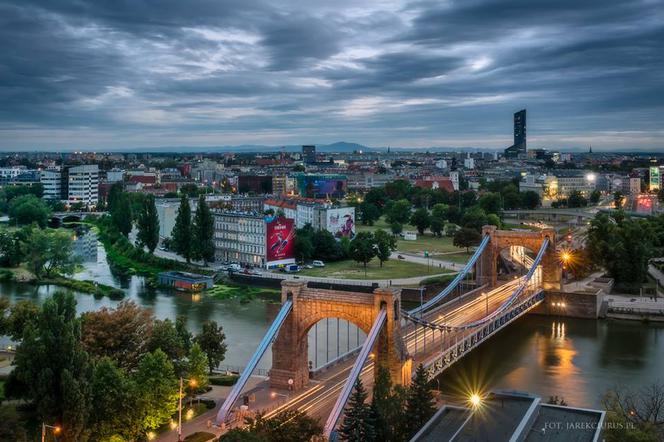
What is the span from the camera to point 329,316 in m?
19.8

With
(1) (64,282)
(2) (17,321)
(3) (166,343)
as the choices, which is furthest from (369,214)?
(3) (166,343)

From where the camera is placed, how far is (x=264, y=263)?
48.9 meters

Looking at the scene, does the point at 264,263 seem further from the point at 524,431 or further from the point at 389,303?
the point at 524,431

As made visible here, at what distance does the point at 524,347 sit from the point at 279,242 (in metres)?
22.4

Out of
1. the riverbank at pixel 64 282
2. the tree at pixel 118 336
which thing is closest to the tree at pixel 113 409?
the tree at pixel 118 336

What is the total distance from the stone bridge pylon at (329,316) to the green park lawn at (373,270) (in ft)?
78.9

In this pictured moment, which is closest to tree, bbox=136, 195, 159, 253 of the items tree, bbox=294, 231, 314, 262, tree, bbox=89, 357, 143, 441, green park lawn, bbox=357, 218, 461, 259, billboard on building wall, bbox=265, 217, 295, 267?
billboard on building wall, bbox=265, 217, 295, 267

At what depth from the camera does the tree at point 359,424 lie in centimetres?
1527

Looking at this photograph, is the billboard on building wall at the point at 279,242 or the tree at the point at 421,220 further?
the tree at the point at 421,220

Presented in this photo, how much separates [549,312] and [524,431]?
78.0 feet

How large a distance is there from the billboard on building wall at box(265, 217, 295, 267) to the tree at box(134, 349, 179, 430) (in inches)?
1191

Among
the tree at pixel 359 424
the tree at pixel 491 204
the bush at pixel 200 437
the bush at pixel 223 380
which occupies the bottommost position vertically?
the bush at pixel 223 380

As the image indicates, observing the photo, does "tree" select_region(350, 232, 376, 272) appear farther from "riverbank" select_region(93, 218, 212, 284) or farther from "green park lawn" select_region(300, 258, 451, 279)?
"riverbank" select_region(93, 218, 212, 284)

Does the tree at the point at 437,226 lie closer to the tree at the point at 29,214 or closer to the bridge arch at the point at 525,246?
the bridge arch at the point at 525,246
